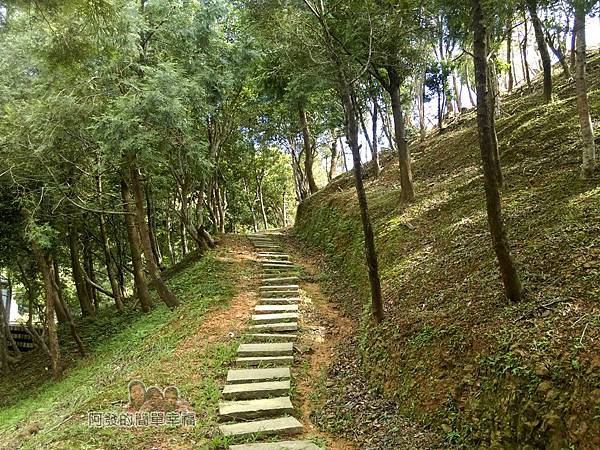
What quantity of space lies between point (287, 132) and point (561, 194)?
571 inches

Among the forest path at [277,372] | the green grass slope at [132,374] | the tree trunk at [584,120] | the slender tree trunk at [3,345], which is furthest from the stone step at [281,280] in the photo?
the slender tree trunk at [3,345]

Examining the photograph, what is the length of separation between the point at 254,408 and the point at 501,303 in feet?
10.6

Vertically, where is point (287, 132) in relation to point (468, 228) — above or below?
above

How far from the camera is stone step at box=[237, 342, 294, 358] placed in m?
7.49

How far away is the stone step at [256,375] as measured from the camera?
21.6 ft

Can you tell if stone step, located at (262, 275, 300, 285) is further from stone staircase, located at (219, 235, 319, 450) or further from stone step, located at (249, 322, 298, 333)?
stone step, located at (249, 322, 298, 333)

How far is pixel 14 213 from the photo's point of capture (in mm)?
12109

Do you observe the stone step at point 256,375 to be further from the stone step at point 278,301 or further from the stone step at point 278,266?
the stone step at point 278,266

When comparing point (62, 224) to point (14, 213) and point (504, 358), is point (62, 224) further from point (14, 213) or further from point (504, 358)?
point (504, 358)

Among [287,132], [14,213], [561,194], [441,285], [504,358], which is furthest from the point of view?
[287,132]

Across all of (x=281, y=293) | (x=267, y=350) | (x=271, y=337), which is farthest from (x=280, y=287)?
(x=267, y=350)

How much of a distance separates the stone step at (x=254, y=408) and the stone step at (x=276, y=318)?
→ 2.91m

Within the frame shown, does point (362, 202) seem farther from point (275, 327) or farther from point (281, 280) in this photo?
point (281, 280)

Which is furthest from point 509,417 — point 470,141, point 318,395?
point 470,141
